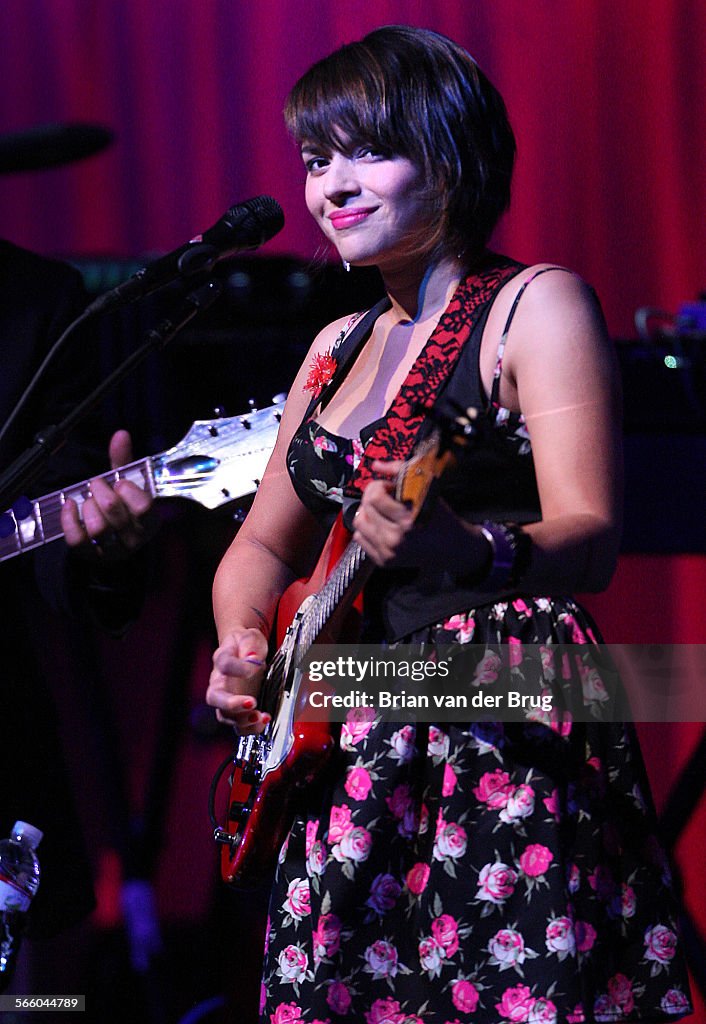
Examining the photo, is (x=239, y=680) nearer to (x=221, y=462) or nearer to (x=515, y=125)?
(x=221, y=462)

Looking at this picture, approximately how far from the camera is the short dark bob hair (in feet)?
4.35

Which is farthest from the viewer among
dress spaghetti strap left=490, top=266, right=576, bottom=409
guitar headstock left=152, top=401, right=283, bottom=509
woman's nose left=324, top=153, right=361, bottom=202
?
guitar headstock left=152, top=401, right=283, bottom=509

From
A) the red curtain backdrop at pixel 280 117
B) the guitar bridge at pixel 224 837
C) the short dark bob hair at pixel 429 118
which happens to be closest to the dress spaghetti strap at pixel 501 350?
the short dark bob hair at pixel 429 118

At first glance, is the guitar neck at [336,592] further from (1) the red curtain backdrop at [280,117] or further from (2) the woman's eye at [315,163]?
(1) the red curtain backdrop at [280,117]

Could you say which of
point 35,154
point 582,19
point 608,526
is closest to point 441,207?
point 608,526

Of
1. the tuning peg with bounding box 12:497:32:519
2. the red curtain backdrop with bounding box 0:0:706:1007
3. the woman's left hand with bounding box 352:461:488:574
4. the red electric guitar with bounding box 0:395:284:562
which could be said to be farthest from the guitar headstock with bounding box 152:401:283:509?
the red curtain backdrop with bounding box 0:0:706:1007

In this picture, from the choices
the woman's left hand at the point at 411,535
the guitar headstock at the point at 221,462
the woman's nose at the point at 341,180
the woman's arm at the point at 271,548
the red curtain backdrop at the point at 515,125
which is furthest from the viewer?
the red curtain backdrop at the point at 515,125

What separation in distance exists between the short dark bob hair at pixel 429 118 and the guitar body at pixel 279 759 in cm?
40

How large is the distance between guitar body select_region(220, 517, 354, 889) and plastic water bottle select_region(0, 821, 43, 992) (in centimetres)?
44

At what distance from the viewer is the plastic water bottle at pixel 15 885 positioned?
1695mm

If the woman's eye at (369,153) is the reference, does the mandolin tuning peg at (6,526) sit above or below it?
below

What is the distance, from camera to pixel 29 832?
69.3 inches

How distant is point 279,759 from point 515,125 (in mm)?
1964

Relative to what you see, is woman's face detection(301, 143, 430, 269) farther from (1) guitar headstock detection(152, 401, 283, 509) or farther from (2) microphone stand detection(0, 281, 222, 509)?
(1) guitar headstock detection(152, 401, 283, 509)
